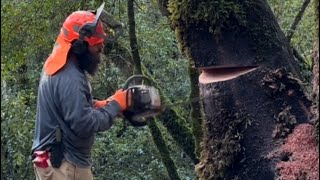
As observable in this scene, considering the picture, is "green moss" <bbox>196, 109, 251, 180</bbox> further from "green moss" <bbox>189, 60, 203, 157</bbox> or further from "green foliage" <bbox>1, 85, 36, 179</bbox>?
"green moss" <bbox>189, 60, 203, 157</bbox>

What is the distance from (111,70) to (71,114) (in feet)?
21.3

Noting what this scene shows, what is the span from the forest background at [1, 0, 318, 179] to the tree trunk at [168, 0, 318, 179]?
1.91 m

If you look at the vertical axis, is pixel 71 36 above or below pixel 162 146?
above

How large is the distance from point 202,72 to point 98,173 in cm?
572

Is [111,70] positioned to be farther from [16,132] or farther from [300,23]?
[16,132]

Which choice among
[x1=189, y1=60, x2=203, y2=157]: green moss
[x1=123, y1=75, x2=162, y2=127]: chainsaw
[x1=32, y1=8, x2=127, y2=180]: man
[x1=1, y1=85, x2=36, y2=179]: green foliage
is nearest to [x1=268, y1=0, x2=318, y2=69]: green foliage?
[x1=189, y1=60, x2=203, y2=157]: green moss

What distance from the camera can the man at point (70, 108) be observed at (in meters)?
Result: 4.06

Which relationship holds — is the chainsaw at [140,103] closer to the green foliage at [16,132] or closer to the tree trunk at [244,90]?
the tree trunk at [244,90]

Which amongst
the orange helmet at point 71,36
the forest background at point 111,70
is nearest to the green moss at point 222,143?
the orange helmet at point 71,36

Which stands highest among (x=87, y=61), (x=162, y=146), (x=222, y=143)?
(x=87, y=61)

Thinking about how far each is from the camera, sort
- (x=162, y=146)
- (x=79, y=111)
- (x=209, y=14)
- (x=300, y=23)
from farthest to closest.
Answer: (x=300, y=23) < (x=162, y=146) < (x=209, y=14) < (x=79, y=111)

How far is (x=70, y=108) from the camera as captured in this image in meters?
4.02

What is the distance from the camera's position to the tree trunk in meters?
4.46

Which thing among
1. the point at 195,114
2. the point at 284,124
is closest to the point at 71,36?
the point at 284,124
